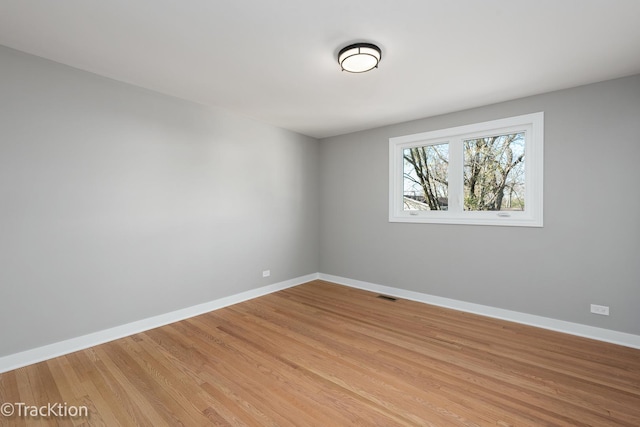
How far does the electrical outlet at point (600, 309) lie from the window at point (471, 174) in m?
0.92


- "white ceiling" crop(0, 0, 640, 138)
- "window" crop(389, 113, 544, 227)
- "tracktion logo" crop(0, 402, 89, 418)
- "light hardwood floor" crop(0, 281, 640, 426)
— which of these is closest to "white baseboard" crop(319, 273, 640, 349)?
"light hardwood floor" crop(0, 281, 640, 426)

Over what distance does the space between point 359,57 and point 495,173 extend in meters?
2.38

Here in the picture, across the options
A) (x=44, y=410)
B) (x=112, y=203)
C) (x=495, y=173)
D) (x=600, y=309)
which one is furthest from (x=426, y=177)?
(x=44, y=410)

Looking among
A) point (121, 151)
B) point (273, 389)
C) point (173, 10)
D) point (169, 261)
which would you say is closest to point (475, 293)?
point (273, 389)

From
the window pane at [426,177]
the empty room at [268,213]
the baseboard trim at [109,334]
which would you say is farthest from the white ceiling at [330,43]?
the baseboard trim at [109,334]

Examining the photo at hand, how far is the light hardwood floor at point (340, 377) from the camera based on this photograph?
177cm

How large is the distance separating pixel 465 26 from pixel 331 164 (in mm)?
3174

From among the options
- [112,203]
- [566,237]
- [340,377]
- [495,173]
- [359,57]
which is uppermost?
[359,57]

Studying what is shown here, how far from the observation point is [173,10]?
181cm

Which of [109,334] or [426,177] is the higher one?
[426,177]

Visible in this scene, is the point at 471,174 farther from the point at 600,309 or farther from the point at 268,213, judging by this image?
the point at 268,213

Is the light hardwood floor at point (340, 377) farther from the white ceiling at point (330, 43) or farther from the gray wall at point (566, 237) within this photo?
the white ceiling at point (330, 43)

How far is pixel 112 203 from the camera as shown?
9.05ft

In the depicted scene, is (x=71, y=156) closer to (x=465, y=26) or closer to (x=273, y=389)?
(x=273, y=389)
